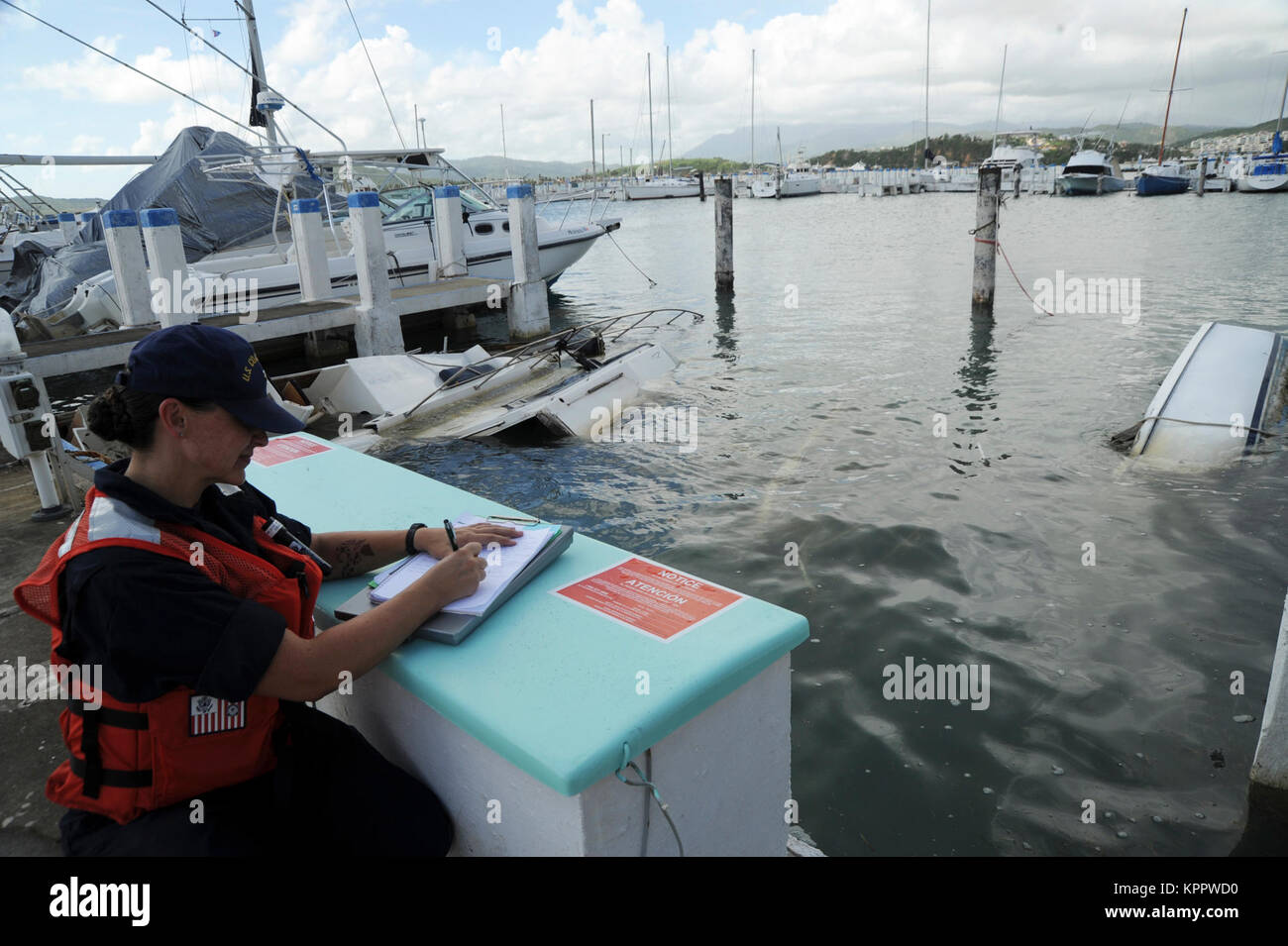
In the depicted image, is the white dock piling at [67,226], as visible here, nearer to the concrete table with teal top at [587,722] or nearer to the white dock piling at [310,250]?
the white dock piling at [310,250]

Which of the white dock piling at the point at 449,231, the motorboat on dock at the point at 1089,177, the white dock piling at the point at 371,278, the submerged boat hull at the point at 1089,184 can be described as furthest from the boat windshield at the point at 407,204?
the motorboat on dock at the point at 1089,177

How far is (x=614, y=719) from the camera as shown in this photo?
1613mm

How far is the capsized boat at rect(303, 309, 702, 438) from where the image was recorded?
9000 mm

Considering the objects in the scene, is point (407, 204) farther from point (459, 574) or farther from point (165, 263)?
point (459, 574)

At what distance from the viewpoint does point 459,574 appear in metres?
2.02

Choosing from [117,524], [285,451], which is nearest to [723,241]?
[285,451]

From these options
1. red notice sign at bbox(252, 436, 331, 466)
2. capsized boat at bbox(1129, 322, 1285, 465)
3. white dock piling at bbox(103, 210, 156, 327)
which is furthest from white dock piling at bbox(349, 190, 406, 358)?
capsized boat at bbox(1129, 322, 1285, 465)

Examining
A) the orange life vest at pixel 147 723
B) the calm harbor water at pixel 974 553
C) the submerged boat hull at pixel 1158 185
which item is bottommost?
the calm harbor water at pixel 974 553

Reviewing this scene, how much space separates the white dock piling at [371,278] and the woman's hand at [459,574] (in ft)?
33.0

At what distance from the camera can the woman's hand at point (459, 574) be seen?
6.52 feet

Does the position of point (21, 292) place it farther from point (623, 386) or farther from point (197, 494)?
point (197, 494)

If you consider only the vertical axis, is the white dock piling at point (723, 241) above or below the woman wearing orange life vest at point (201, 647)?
above

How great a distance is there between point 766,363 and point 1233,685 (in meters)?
9.04

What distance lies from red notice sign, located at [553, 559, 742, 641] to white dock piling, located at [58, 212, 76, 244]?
23.9 meters
